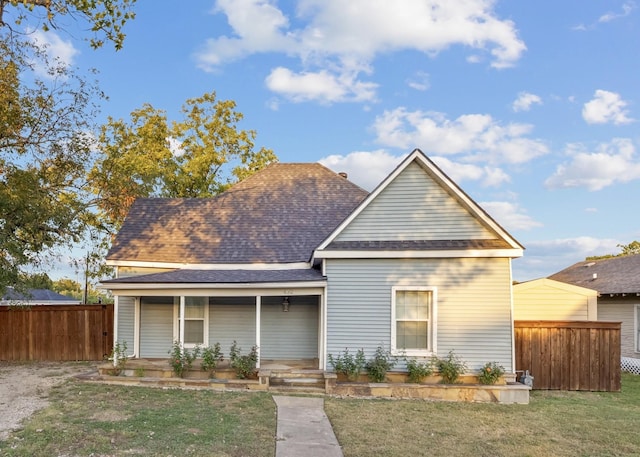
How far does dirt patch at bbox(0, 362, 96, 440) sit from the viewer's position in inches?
291

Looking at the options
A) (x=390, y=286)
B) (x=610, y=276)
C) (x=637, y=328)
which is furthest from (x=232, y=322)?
(x=610, y=276)

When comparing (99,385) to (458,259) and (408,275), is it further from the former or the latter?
(458,259)

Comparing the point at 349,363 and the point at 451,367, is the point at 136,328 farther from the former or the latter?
the point at 451,367

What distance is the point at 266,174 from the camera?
16.7 m

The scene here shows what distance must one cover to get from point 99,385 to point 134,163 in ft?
47.5

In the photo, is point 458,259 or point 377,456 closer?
point 377,456

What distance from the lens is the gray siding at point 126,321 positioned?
41.6 ft

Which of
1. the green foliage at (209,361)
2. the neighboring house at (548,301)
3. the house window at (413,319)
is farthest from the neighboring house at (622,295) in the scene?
the green foliage at (209,361)

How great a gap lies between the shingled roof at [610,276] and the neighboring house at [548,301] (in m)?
3.78

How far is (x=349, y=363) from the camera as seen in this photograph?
10.3m

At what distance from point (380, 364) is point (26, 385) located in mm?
8056

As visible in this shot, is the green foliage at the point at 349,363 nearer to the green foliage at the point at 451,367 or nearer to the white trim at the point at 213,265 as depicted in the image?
the green foliage at the point at 451,367

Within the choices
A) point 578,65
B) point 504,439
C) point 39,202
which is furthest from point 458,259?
point 39,202

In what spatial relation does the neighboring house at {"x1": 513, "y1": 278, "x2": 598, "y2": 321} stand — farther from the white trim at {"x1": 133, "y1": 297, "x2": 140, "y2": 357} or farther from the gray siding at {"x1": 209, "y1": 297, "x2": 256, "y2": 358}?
the white trim at {"x1": 133, "y1": 297, "x2": 140, "y2": 357}
